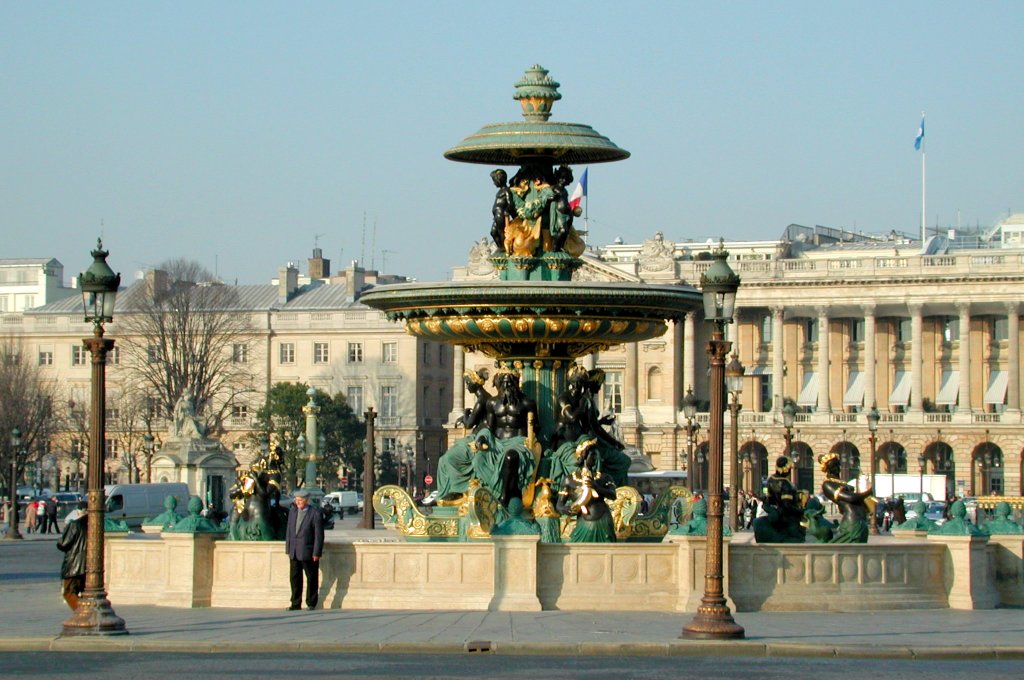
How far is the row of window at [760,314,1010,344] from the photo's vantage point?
116 metres

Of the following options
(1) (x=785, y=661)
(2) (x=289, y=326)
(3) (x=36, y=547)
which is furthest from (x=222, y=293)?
(1) (x=785, y=661)

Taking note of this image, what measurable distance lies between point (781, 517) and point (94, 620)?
27.4ft

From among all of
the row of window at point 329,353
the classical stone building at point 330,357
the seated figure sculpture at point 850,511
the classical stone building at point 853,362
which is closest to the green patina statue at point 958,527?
the seated figure sculpture at point 850,511

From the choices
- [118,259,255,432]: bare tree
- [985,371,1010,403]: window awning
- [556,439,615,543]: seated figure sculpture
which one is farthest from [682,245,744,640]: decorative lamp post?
[985,371,1010,403]: window awning

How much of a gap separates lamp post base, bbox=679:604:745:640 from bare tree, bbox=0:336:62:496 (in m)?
63.7

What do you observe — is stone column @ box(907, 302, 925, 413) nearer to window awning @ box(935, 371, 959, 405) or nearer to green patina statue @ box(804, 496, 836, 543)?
window awning @ box(935, 371, 959, 405)

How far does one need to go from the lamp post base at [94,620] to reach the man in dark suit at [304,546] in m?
2.79

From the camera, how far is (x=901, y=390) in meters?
117

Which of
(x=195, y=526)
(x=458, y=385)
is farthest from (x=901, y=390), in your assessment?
(x=195, y=526)

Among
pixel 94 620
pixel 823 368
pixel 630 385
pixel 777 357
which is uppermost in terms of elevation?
pixel 777 357

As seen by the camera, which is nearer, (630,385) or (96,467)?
(96,467)

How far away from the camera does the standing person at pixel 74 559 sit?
23875 millimetres

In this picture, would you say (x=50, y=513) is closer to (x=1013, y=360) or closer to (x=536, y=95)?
(x=536, y=95)

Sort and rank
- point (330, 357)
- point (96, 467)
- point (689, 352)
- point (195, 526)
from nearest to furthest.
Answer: point (96, 467) < point (195, 526) < point (689, 352) < point (330, 357)
